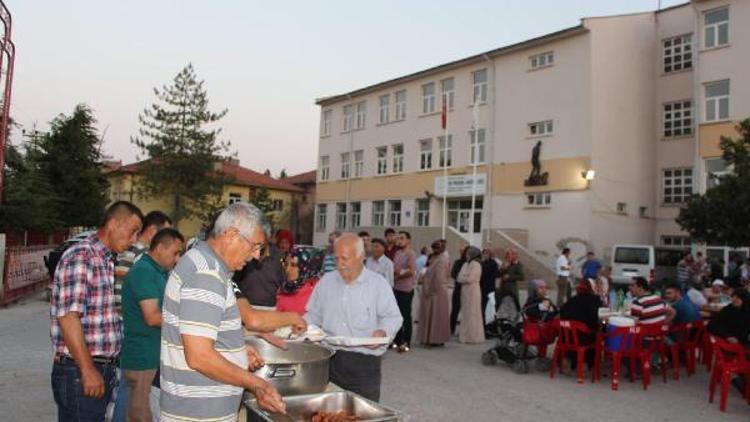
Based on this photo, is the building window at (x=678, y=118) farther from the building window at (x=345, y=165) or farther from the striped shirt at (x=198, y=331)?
the striped shirt at (x=198, y=331)

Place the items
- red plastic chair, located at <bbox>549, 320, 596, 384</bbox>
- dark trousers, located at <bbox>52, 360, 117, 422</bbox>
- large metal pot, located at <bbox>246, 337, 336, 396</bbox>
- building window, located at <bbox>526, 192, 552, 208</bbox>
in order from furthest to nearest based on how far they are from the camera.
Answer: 1. building window, located at <bbox>526, 192, 552, 208</bbox>
2. red plastic chair, located at <bbox>549, 320, 596, 384</bbox>
3. dark trousers, located at <bbox>52, 360, 117, 422</bbox>
4. large metal pot, located at <bbox>246, 337, 336, 396</bbox>

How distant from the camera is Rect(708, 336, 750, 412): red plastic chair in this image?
7258 mm

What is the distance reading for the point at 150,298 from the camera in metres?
3.59

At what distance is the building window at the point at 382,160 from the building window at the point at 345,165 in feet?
10.9

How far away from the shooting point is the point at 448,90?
32812 millimetres

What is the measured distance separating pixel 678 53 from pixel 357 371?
29.0 meters

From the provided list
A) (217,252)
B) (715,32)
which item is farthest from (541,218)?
(217,252)

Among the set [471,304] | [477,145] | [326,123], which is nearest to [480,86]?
[477,145]

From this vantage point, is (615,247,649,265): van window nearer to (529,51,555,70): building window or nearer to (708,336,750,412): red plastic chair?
(529,51,555,70): building window

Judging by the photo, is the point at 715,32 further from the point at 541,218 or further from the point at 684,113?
the point at 541,218

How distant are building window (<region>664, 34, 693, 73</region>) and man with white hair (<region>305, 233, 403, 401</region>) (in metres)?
28.2

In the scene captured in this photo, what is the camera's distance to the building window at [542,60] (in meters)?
27.6

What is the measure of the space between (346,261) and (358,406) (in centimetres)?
131

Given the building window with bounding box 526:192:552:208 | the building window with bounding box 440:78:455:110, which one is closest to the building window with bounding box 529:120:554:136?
the building window with bounding box 526:192:552:208
